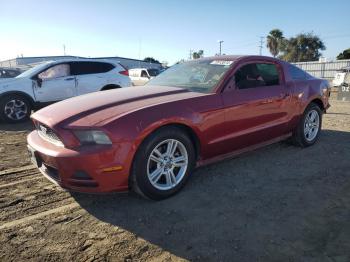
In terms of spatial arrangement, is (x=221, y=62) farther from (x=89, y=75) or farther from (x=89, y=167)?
(x=89, y=75)

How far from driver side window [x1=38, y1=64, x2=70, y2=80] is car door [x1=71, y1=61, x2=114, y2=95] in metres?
0.22

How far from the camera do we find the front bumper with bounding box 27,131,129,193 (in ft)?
10.4

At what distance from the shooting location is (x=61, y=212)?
3.44 meters

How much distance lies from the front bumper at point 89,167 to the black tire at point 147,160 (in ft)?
0.38

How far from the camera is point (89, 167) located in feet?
10.4

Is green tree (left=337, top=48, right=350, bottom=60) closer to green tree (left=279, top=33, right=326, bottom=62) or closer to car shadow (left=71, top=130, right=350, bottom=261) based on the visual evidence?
green tree (left=279, top=33, right=326, bottom=62)

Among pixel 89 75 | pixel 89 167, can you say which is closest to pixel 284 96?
pixel 89 167

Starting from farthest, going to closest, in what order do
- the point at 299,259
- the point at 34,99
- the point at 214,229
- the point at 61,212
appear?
the point at 34,99, the point at 61,212, the point at 214,229, the point at 299,259

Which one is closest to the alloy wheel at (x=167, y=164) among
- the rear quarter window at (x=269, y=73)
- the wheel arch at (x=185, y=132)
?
the wheel arch at (x=185, y=132)

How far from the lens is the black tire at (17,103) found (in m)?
8.35

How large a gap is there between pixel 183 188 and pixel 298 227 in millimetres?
1344

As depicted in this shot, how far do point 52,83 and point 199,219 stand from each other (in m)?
6.94

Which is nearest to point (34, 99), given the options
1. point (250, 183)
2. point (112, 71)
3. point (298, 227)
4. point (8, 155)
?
point (112, 71)

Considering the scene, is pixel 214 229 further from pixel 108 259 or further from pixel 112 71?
pixel 112 71
